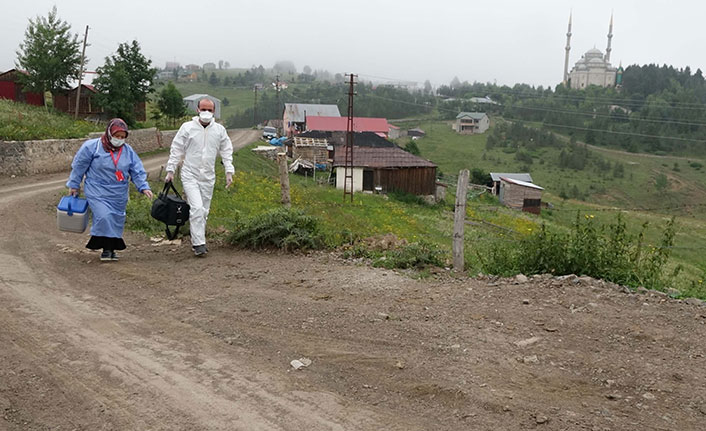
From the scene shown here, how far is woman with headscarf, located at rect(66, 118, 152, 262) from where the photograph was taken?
7.24 meters

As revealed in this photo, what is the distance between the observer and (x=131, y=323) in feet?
16.4

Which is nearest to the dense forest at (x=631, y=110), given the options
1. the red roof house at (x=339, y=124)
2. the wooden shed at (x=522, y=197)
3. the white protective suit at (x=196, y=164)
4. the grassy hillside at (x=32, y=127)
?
the red roof house at (x=339, y=124)

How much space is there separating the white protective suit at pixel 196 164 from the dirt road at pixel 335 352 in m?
0.96

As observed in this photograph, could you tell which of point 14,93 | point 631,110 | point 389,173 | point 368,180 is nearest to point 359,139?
point 389,173

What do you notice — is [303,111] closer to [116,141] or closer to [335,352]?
[116,141]

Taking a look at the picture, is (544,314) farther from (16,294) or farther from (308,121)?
(308,121)


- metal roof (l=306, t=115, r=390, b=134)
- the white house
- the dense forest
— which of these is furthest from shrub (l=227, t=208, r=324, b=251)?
the dense forest

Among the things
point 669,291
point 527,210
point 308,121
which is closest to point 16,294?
point 669,291

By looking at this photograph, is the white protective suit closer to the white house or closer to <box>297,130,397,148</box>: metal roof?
<box>297,130,397,148</box>: metal roof

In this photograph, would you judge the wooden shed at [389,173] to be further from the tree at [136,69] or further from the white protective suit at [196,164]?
the white protective suit at [196,164]

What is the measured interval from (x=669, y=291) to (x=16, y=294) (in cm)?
733

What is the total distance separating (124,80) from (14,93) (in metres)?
7.61

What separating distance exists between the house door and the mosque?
14262cm

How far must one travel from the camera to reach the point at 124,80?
3344 centimetres
